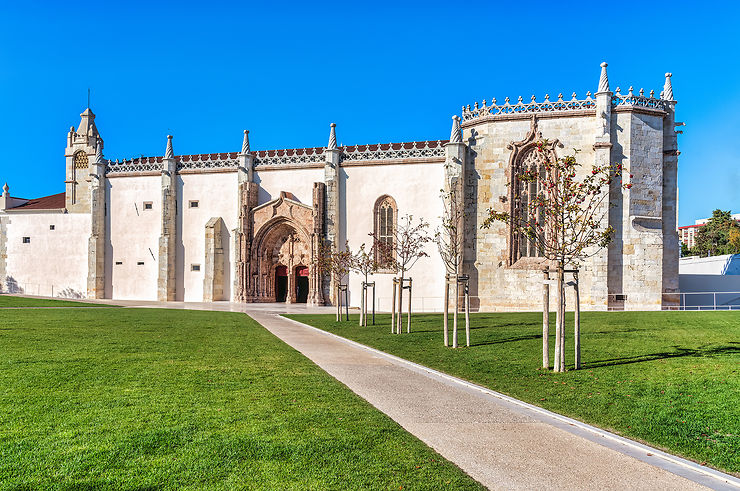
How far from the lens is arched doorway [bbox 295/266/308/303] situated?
4350cm

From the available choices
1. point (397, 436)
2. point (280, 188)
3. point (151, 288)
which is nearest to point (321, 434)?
point (397, 436)

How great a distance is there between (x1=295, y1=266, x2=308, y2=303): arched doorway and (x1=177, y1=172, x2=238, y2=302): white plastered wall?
458 centimetres

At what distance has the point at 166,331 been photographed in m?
20.2

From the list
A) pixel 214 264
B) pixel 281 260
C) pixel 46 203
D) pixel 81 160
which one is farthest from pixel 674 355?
pixel 46 203

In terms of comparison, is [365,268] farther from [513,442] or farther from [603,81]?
[513,442]

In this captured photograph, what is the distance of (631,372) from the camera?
40.8ft

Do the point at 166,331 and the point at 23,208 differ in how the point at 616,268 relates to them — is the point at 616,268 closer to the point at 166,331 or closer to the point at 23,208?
the point at 166,331

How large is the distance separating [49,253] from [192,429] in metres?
47.4

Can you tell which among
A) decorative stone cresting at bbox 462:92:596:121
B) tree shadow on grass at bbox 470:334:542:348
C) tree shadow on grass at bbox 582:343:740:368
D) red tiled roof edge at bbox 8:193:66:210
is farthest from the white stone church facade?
tree shadow on grass at bbox 582:343:740:368

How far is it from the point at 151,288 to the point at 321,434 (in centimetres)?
4090

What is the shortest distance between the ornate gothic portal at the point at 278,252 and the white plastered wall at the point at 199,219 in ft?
5.70

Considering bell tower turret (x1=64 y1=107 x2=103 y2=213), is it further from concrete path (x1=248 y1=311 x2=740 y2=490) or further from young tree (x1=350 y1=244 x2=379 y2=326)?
concrete path (x1=248 y1=311 x2=740 y2=490)

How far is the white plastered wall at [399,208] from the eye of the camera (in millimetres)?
37812

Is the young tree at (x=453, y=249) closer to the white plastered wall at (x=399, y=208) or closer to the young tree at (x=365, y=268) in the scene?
the white plastered wall at (x=399, y=208)
